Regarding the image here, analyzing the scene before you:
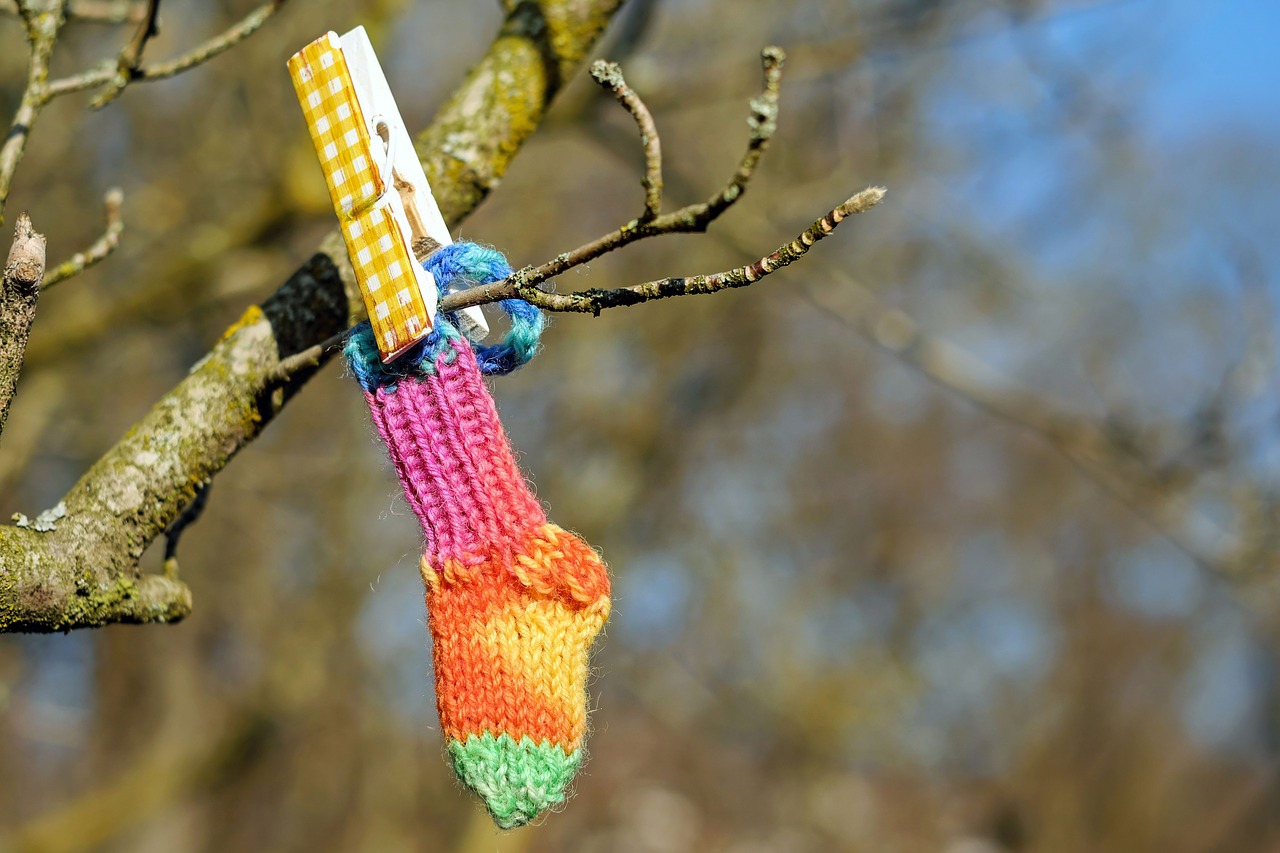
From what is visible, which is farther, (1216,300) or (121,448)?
(1216,300)

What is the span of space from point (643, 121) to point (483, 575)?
44cm

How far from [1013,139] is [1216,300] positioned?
5032mm

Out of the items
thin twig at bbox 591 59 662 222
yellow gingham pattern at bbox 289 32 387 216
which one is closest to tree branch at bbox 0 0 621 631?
yellow gingham pattern at bbox 289 32 387 216

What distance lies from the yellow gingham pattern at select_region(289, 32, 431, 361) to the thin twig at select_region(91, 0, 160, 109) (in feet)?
1.37

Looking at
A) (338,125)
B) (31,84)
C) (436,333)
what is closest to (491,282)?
(436,333)

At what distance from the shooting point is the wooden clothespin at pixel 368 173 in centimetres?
87

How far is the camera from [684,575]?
7.64 metres

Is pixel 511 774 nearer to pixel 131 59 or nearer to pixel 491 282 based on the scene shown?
pixel 491 282

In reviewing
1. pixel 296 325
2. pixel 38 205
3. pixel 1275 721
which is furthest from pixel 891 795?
pixel 296 325

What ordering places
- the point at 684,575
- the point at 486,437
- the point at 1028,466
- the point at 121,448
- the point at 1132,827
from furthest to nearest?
the point at 1028,466 → the point at 1132,827 → the point at 684,575 → the point at 121,448 → the point at 486,437

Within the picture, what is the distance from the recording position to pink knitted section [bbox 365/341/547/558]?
0.94 m

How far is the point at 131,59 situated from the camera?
3.92 feet

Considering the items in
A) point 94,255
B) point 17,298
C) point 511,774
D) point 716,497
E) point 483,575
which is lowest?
point 716,497

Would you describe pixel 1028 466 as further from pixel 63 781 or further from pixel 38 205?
pixel 38 205
